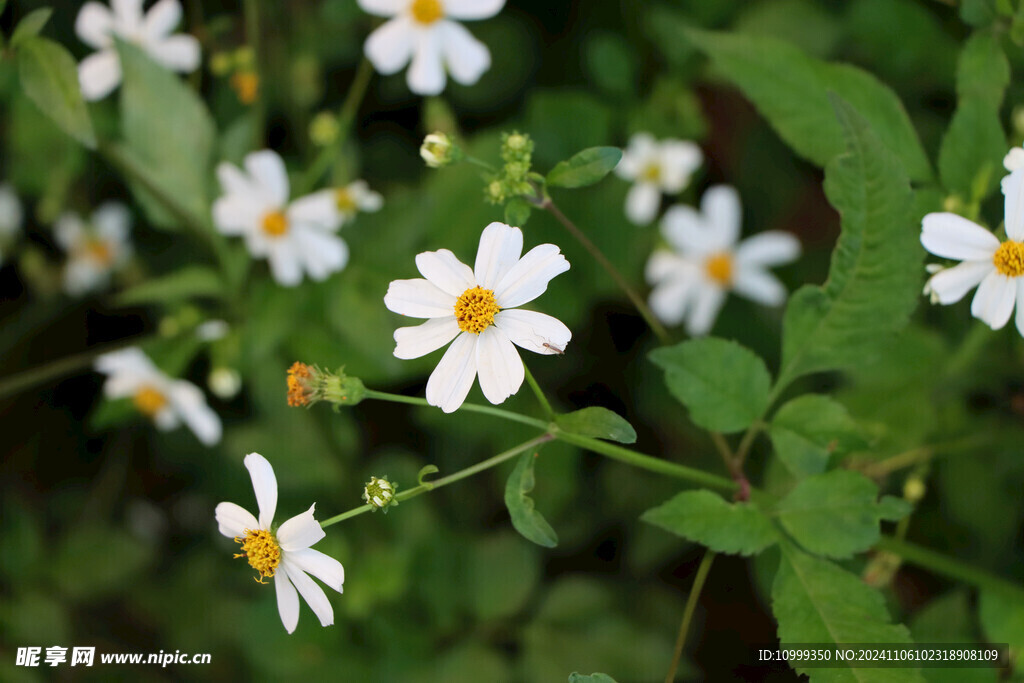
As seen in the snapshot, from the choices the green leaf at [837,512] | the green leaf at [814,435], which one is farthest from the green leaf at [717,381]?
the green leaf at [837,512]

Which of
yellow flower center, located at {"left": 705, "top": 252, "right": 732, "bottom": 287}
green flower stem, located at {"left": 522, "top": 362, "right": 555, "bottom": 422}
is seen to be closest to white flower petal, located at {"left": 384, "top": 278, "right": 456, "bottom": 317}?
green flower stem, located at {"left": 522, "top": 362, "right": 555, "bottom": 422}

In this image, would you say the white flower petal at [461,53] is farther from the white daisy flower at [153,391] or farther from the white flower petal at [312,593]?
the white flower petal at [312,593]

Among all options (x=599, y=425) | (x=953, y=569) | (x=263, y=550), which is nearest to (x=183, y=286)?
(x=263, y=550)

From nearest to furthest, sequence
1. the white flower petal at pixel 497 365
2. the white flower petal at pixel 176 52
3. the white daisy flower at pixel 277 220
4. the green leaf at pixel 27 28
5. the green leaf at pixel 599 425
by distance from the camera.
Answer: the green leaf at pixel 599 425 < the white flower petal at pixel 497 365 < the green leaf at pixel 27 28 < the white daisy flower at pixel 277 220 < the white flower petal at pixel 176 52

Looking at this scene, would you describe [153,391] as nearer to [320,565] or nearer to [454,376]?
[320,565]

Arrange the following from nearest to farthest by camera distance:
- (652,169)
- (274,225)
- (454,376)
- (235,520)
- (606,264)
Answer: (454,376) → (235,520) → (606,264) → (274,225) → (652,169)

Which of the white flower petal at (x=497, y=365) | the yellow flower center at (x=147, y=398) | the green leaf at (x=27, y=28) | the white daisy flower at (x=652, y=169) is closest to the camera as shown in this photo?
the white flower petal at (x=497, y=365)
